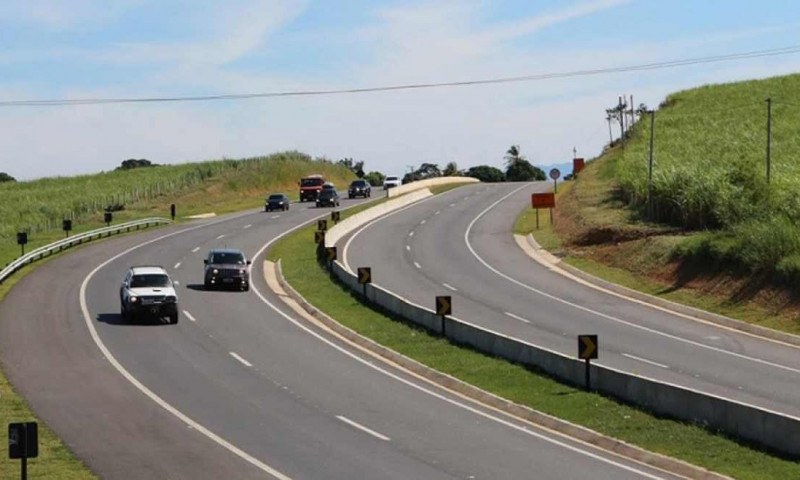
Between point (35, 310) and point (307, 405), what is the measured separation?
730 inches

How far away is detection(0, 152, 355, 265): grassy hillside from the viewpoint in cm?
9194

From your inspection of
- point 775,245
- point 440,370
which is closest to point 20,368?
point 440,370

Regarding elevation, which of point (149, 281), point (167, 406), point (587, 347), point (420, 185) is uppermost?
point (420, 185)

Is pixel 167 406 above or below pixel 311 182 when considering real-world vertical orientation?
below

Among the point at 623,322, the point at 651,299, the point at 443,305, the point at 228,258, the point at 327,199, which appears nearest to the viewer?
the point at 443,305

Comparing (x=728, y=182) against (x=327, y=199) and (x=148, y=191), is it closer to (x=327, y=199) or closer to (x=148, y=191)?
(x=327, y=199)

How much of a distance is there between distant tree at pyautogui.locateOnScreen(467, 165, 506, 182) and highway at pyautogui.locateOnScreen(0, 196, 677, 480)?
141217 millimetres

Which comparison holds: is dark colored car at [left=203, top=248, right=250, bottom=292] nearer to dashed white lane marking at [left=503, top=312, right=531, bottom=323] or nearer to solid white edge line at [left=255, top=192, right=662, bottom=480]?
solid white edge line at [left=255, top=192, right=662, bottom=480]

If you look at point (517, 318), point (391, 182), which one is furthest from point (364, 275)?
point (391, 182)

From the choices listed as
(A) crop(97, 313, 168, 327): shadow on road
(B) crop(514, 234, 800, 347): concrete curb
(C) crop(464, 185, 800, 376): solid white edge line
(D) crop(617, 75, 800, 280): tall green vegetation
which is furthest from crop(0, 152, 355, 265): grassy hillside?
(D) crop(617, 75, 800, 280): tall green vegetation

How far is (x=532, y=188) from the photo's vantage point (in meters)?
111

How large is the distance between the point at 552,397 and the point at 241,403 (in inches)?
287

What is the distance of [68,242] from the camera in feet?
220

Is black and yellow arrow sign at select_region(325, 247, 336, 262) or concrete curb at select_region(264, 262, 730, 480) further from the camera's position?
black and yellow arrow sign at select_region(325, 247, 336, 262)
